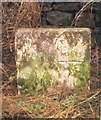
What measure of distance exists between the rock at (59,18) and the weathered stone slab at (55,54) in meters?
0.88

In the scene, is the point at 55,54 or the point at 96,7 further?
the point at 96,7

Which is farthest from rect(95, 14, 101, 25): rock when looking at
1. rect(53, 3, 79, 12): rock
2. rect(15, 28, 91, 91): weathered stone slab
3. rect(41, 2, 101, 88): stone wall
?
rect(15, 28, 91, 91): weathered stone slab

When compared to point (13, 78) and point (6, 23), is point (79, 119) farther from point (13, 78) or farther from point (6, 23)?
point (6, 23)

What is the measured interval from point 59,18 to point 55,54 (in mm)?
1005

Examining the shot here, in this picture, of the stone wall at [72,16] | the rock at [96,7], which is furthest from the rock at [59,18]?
the rock at [96,7]

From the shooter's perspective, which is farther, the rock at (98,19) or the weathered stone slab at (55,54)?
the rock at (98,19)

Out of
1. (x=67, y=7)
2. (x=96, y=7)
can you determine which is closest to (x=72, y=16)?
(x=67, y=7)

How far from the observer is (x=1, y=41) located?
3998 mm

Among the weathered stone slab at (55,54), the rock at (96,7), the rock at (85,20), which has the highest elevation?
the rock at (96,7)

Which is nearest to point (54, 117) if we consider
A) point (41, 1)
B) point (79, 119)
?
point (79, 119)

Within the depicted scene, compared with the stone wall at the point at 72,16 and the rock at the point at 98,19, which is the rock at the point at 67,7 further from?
the rock at the point at 98,19

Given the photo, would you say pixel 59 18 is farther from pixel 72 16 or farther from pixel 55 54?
pixel 55 54

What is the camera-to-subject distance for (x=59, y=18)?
425cm

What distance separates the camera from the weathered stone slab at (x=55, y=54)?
333 cm
